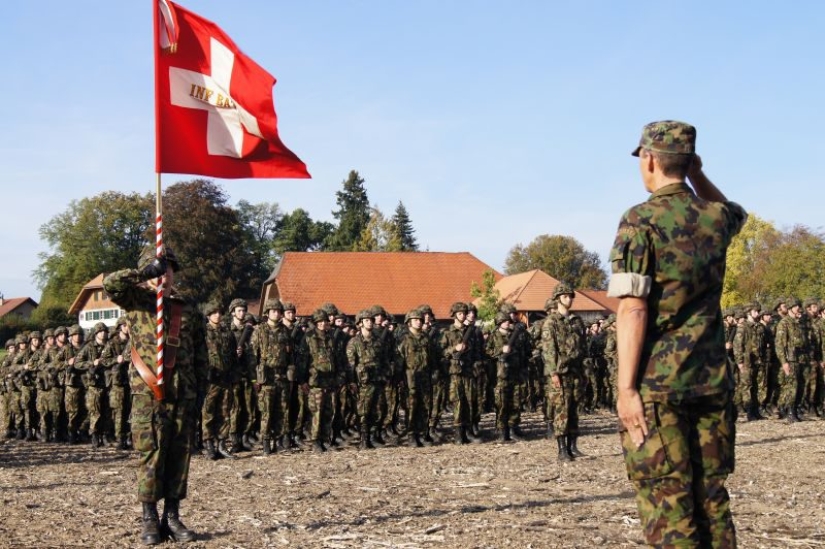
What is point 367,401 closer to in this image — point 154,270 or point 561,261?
point 154,270

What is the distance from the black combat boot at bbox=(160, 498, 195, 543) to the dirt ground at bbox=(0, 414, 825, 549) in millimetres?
116

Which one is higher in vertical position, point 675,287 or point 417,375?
point 675,287

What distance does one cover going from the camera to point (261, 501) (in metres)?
8.82

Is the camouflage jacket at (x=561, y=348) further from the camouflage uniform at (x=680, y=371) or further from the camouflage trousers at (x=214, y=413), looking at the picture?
the camouflage uniform at (x=680, y=371)

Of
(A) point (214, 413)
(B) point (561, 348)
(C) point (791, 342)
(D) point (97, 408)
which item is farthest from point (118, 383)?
(C) point (791, 342)

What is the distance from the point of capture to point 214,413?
43.9 feet

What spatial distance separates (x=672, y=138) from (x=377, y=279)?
201 ft

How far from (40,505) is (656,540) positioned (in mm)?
7014

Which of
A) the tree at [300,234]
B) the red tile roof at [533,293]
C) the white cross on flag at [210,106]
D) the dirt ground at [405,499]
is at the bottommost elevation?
the dirt ground at [405,499]

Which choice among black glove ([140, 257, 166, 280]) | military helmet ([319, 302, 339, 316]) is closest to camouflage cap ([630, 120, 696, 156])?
black glove ([140, 257, 166, 280])

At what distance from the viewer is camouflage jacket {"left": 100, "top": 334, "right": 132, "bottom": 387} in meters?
15.1

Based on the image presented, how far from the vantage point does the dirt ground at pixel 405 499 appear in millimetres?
6984

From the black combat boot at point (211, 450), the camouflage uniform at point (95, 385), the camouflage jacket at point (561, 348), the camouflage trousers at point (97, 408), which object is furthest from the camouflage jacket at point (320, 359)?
the camouflage trousers at point (97, 408)

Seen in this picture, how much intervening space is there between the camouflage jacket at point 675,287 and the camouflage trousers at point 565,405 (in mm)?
7677
